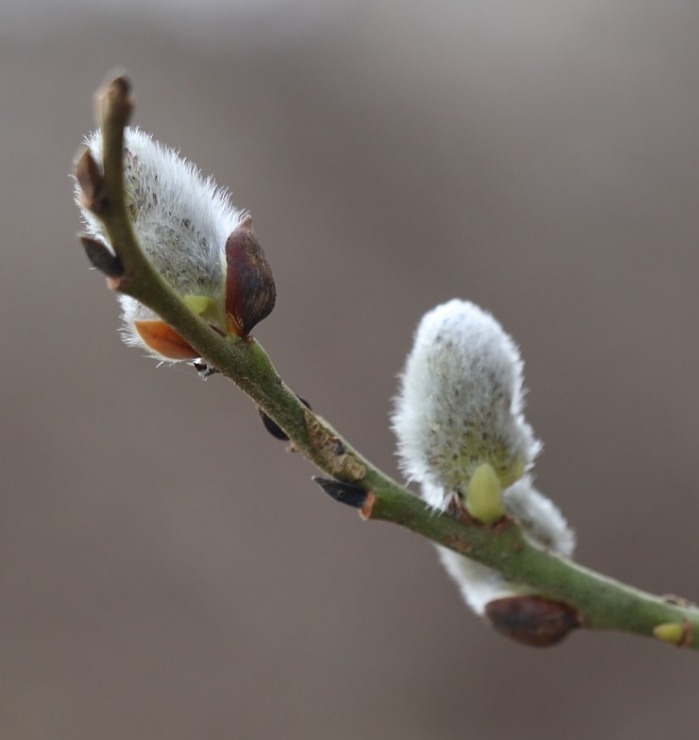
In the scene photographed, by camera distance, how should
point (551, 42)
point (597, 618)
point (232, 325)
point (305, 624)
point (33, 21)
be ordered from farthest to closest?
point (551, 42) < point (33, 21) < point (305, 624) < point (597, 618) < point (232, 325)

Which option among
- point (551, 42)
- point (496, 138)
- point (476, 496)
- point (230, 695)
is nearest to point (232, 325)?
point (476, 496)

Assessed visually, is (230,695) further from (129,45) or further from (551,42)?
(551,42)

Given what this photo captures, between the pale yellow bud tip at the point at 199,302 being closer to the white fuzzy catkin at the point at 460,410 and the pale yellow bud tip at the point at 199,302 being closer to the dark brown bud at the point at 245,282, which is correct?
the dark brown bud at the point at 245,282

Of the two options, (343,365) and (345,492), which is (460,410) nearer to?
(345,492)

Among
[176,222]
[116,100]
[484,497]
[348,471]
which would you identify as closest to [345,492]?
[348,471]

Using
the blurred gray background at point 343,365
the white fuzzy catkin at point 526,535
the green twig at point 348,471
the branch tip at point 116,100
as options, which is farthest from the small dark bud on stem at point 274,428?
the blurred gray background at point 343,365

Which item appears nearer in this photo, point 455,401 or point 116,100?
point 116,100
